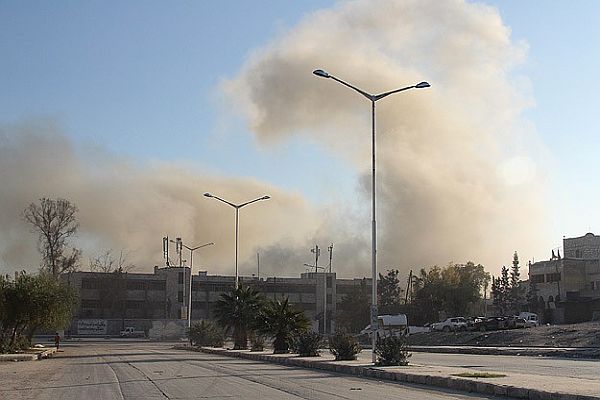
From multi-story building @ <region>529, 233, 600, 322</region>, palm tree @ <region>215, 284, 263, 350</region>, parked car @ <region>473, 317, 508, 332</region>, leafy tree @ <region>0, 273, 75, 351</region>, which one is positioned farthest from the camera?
multi-story building @ <region>529, 233, 600, 322</region>

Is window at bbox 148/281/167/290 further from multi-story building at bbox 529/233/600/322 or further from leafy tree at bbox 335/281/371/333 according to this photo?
multi-story building at bbox 529/233/600/322

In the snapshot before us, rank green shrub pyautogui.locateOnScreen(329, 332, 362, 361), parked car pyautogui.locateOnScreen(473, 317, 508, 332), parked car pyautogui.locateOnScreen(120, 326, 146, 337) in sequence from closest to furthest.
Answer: green shrub pyautogui.locateOnScreen(329, 332, 362, 361) < parked car pyautogui.locateOnScreen(473, 317, 508, 332) < parked car pyautogui.locateOnScreen(120, 326, 146, 337)

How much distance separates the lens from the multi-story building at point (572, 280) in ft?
334

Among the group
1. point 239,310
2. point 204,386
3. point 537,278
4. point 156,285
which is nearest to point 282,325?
point 239,310

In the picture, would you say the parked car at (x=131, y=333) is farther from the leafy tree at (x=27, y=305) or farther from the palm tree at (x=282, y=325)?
the palm tree at (x=282, y=325)

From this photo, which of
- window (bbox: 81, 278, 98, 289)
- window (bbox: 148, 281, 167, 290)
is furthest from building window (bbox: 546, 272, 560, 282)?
window (bbox: 81, 278, 98, 289)

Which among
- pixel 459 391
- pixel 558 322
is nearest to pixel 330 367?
pixel 459 391

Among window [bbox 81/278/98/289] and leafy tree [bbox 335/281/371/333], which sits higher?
window [bbox 81/278/98/289]

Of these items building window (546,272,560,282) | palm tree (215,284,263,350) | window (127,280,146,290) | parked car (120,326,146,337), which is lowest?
parked car (120,326,146,337)

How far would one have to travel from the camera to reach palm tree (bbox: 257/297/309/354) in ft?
160

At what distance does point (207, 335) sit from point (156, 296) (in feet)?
206

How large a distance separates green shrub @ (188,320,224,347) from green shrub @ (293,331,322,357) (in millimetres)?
26616

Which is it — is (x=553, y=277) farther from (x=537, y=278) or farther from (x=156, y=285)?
(x=156, y=285)

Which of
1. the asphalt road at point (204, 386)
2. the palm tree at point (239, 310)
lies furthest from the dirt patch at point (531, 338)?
the asphalt road at point (204, 386)
